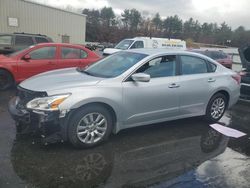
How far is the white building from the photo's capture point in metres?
27.6

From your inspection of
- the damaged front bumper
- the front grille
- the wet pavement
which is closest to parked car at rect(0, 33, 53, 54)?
the wet pavement

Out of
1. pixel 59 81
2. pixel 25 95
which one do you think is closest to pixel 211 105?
pixel 59 81

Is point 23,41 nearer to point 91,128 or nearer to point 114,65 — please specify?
point 114,65

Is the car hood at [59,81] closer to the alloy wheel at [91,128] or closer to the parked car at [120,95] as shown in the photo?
the parked car at [120,95]

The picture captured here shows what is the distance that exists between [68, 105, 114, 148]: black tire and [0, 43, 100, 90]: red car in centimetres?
470

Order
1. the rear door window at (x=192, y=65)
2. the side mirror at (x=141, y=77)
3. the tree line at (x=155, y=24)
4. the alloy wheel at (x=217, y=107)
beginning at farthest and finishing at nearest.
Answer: the tree line at (x=155, y=24) < the alloy wheel at (x=217, y=107) < the rear door window at (x=192, y=65) < the side mirror at (x=141, y=77)

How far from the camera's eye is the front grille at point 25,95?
4.40 meters

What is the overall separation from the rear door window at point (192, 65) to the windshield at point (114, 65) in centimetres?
91

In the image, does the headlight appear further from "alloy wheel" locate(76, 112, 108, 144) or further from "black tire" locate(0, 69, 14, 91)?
"black tire" locate(0, 69, 14, 91)

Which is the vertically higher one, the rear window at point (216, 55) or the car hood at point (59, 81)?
the car hood at point (59, 81)

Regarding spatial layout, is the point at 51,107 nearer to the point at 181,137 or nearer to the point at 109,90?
the point at 109,90

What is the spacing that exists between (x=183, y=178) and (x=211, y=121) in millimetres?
2922

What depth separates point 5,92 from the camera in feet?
27.7

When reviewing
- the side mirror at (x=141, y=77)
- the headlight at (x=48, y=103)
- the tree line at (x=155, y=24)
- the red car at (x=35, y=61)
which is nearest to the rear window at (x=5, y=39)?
the red car at (x=35, y=61)
